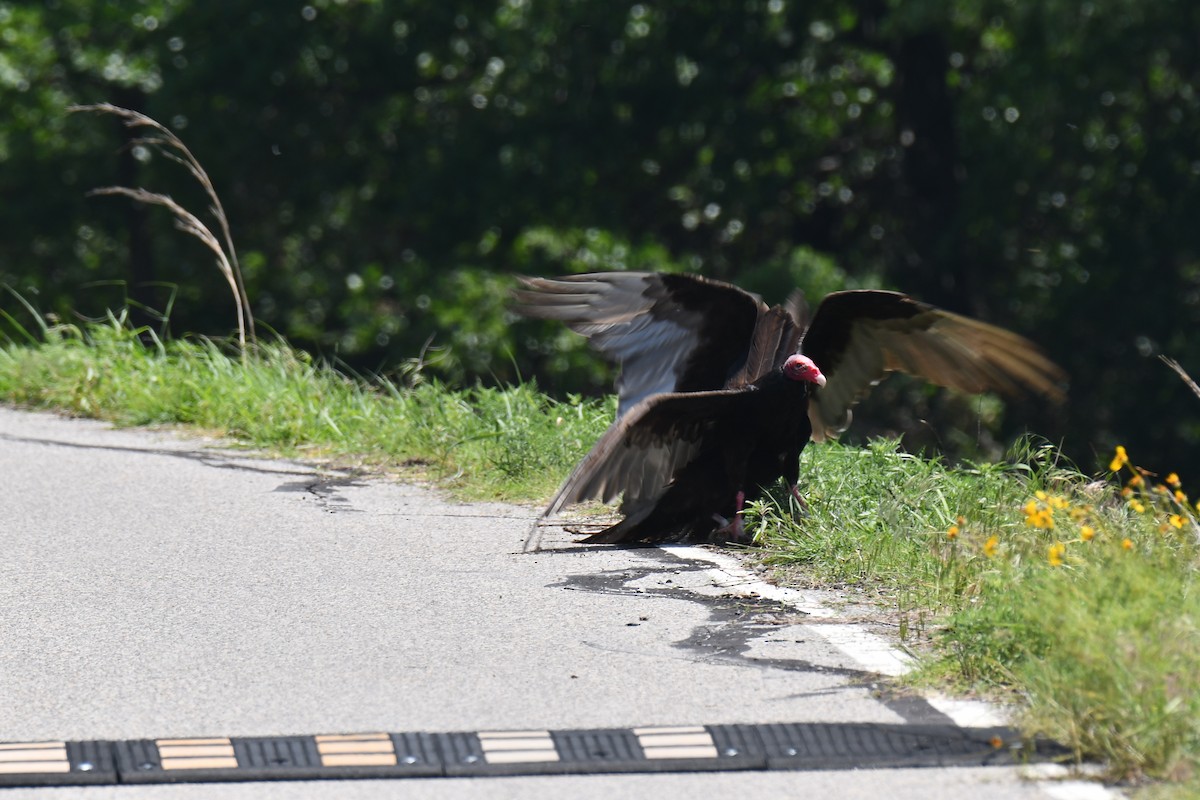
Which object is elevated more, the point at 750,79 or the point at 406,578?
the point at 750,79

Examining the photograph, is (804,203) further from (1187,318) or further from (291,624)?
(291,624)

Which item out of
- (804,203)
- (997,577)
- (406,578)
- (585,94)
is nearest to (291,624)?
(406,578)

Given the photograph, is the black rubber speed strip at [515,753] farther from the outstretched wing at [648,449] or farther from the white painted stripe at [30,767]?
the outstretched wing at [648,449]

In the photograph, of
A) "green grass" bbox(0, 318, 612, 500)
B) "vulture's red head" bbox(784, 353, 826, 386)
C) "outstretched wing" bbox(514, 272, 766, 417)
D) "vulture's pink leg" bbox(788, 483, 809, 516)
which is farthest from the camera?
"green grass" bbox(0, 318, 612, 500)

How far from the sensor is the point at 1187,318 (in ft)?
52.7

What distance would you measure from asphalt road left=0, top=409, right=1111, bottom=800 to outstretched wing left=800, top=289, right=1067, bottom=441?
1.04 metres

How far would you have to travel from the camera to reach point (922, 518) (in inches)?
229

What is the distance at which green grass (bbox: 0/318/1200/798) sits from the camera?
151 inches

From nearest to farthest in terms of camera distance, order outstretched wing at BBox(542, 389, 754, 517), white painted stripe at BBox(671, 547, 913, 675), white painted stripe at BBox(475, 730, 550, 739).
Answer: white painted stripe at BBox(475, 730, 550, 739), white painted stripe at BBox(671, 547, 913, 675), outstretched wing at BBox(542, 389, 754, 517)

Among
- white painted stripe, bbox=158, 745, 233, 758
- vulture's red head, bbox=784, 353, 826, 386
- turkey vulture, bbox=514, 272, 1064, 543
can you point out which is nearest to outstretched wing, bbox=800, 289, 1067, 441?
turkey vulture, bbox=514, 272, 1064, 543

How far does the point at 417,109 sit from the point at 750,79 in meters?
3.62

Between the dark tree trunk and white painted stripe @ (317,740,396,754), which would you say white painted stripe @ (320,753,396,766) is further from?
the dark tree trunk

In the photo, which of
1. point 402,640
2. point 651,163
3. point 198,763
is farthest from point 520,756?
point 651,163

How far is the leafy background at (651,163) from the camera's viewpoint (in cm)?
1598
